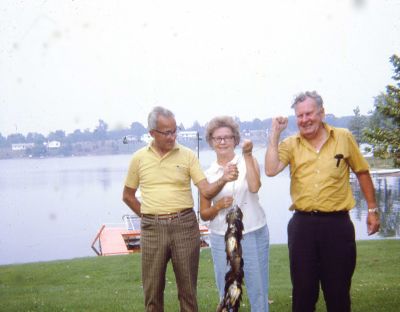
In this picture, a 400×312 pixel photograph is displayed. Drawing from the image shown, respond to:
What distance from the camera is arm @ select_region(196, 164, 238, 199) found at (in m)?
3.56

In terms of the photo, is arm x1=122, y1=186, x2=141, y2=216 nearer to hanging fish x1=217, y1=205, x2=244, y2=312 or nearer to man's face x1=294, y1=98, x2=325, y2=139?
man's face x1=294, y1=98, x2=325, y2=139

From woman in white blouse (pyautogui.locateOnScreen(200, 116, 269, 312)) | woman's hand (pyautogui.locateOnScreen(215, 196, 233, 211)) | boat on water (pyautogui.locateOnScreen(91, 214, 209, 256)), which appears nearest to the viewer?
woman's hand (pyautogui.locateOnScreen(215, 196, 233, 211))

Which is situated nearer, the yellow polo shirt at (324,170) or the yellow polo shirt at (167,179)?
the yellow polo shirt at (324,170)

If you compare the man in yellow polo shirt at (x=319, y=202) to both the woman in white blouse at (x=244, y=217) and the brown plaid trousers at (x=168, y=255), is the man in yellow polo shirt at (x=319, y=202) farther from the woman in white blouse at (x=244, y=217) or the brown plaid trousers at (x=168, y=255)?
the brown plaid trousers at (x=168, y=255)

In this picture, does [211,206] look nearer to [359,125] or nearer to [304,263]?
[304,263]

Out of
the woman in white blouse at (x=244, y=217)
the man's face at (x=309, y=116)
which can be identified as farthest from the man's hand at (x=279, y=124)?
the woman in white blouse at (x=244, y=217)

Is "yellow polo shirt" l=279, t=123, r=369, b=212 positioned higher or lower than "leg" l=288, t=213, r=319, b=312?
higher

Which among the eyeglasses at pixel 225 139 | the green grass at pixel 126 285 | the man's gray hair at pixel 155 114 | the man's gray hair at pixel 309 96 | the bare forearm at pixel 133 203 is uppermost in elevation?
the man's gray hair at pixel 309 96

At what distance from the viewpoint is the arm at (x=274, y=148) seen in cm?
392

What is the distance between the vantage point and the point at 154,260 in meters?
4.28

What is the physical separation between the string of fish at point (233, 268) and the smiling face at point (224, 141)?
4.04 ft

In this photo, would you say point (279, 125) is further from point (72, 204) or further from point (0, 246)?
point (72, 204)

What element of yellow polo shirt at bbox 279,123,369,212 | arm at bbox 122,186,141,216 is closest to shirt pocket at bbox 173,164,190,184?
arm at bbox 122,186,141,216

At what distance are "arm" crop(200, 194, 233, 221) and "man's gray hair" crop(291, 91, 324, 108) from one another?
3.25 ft
